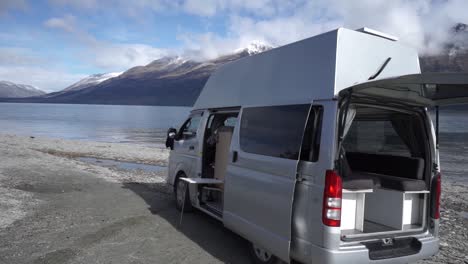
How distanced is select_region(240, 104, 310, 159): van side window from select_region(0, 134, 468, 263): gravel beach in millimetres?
1727

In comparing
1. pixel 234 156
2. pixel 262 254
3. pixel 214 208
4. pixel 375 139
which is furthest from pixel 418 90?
pixel 214 208

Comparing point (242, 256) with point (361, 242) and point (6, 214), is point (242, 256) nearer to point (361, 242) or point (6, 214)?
point (361, 242)

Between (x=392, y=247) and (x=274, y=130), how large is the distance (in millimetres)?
1890

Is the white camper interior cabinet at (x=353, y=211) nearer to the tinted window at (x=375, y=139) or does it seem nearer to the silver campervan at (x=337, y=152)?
the silver campervan at (x=337, y=152)

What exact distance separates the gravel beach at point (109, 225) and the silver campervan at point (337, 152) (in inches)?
40.8

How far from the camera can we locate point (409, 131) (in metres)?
5.34

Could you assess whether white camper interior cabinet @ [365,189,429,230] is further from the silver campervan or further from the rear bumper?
the rear bumper

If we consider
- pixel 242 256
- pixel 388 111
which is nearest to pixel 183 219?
pixel 242 256

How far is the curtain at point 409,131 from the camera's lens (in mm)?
5285

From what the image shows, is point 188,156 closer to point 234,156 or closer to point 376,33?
point 234,156

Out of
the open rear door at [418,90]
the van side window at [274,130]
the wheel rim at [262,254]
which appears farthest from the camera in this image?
the wheel rim at [262,254]

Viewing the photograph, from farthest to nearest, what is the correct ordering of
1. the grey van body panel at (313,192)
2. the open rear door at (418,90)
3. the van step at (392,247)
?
the van step at (392,247), the grey van body panel at (313,192), the open rear door at (418,90)

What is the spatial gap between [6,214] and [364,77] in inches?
265

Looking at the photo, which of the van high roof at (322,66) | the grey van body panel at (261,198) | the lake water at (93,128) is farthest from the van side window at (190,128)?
the lake water at (93,128)
